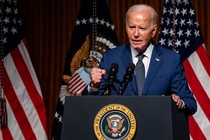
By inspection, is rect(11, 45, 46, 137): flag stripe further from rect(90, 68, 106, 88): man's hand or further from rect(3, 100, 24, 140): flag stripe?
rect(90, 68, 106, 88): man's hand

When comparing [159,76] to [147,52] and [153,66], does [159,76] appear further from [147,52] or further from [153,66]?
[147,52]

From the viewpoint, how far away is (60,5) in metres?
4.80

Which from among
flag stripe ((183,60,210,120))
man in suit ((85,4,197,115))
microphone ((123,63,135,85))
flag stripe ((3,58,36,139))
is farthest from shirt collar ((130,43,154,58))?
flag stripe ((3,58,36,139))

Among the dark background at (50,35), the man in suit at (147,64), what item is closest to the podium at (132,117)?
the man in suit at (147,64)

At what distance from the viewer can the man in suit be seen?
7.93 ft

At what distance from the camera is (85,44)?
462cm

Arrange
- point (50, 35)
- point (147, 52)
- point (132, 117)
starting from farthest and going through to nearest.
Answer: point (50, 35) → point (147, 52) → point (132, 117)

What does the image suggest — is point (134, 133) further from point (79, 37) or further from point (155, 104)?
point (79, 37)

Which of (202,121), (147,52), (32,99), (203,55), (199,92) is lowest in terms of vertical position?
(202,121)

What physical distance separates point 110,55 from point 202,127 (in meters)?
2.00

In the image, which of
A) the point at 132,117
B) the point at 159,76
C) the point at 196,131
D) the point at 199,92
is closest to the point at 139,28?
the point at 159,76

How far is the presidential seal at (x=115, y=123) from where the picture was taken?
209 cm

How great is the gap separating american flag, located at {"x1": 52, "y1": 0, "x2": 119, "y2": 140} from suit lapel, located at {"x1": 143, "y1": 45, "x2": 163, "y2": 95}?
201cm

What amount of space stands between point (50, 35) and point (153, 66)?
2.48m
